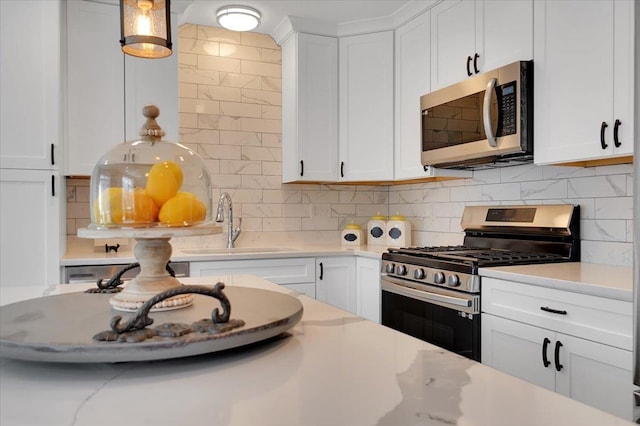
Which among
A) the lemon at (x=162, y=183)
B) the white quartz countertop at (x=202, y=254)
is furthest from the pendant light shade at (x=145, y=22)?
the white quartz countertop at (x=202, y=254)

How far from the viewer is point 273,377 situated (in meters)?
0.72

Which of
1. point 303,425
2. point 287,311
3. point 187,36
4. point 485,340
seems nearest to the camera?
point 303,425

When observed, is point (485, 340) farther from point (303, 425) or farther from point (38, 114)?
point (38, 114)

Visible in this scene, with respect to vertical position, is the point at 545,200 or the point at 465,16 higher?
the point at 465,16

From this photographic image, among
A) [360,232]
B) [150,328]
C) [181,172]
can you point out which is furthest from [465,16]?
[150,328]

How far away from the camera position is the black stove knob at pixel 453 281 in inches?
90.1

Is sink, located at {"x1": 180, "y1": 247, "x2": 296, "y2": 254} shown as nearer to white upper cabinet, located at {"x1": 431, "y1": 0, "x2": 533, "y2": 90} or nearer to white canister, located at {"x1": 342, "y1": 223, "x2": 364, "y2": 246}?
white canister, located at {"x1": 342, "y1": 223, "x2": 364, "y2": 246}

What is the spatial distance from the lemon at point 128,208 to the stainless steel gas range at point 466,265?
1.66 metres

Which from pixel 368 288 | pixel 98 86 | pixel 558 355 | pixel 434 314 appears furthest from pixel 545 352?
pixel 98 86

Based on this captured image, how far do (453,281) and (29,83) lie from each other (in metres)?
2.43

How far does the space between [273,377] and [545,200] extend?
235 centimetres

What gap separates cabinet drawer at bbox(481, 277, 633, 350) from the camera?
1642 mm

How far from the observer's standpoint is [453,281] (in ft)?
7.57

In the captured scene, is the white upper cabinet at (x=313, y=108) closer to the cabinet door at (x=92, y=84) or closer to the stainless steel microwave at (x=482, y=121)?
the stainless steel microwave at (x=482, y=121)
